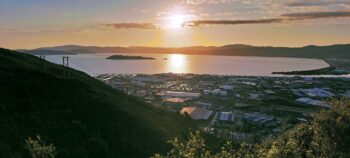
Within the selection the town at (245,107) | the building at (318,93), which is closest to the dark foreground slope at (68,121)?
the town at (245,107)

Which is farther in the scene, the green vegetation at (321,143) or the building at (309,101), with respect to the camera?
the building at (309,101)

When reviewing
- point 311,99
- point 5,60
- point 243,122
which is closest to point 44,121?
point 5,60

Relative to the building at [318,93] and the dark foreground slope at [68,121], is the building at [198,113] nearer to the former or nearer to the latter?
the dark foreground slope at [68,121]

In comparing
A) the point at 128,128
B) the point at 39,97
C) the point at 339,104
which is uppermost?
the point at 339,104

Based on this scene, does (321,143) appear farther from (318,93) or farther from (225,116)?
(318,93)

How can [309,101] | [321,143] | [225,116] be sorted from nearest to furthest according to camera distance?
1. [321,143]
2. [225,116]
3. [309,101]

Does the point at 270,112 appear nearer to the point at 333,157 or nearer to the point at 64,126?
the point at 64,126

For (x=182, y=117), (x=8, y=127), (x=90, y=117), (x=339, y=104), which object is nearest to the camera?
(x=339, y=104)

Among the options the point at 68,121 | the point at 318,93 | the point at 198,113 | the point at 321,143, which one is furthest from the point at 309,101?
the point at 321,143
